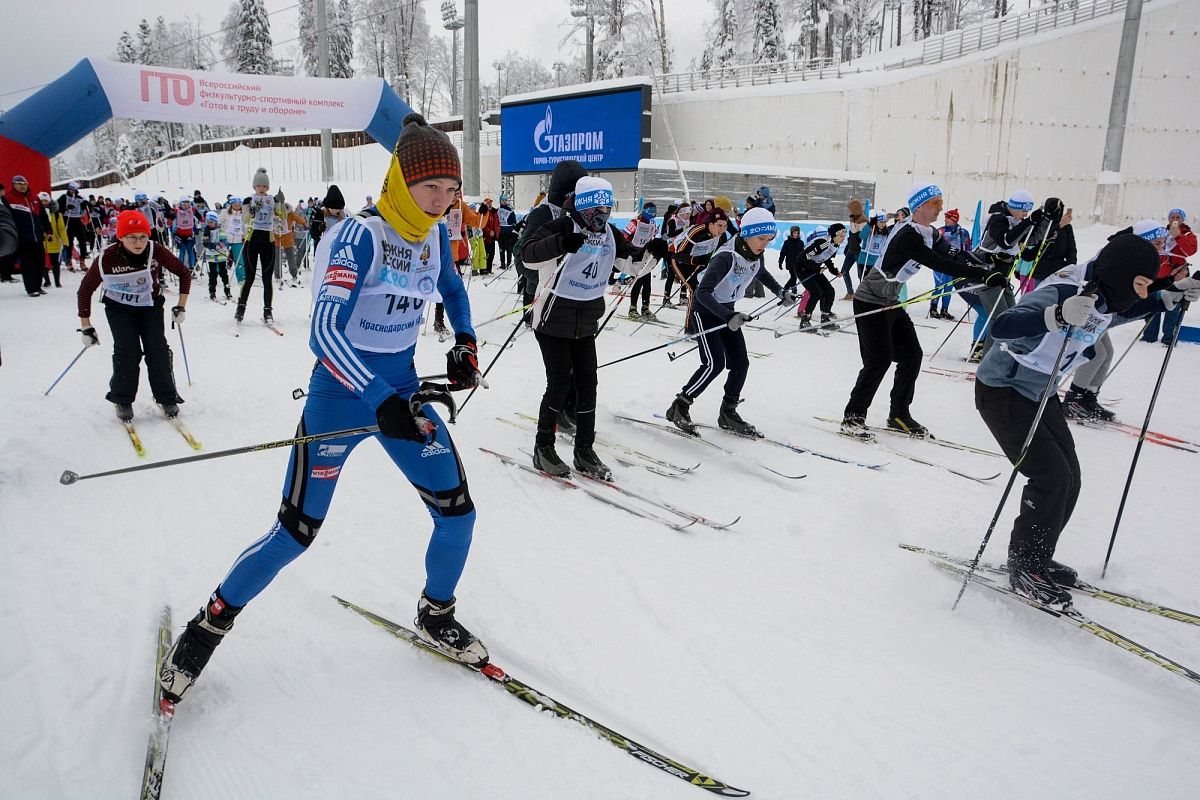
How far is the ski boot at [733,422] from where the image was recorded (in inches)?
240

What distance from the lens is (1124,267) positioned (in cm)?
307

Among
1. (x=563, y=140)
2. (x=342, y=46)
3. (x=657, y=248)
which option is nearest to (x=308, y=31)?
(x=342, y=46)

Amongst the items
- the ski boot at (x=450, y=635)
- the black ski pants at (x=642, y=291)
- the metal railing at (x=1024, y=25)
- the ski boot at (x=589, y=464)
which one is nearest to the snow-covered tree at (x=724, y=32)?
the metal railing at (x=1024, y=25)

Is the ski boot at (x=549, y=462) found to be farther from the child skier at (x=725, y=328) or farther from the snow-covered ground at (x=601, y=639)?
the child skier at (x=725, y=328)

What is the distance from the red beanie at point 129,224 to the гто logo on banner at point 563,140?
20802mm

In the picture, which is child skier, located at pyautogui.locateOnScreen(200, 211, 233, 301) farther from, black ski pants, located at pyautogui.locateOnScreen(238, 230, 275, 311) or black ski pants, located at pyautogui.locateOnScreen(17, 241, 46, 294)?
black ski pants, located at pyautogui.locateOnScreen(238, 230, 275, 311)

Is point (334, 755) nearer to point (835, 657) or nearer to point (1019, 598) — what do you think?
point (835, 657)

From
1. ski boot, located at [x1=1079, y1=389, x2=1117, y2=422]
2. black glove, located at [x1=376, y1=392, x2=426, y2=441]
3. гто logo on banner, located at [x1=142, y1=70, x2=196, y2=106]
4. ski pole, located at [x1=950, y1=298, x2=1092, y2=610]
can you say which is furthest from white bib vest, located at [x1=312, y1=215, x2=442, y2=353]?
гто logo on banner, located at [x1=142, y1=70, x2=196, y2=106]

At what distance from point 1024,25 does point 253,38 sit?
52.2 m

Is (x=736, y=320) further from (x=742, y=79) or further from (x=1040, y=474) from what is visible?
(x=742, y=79)

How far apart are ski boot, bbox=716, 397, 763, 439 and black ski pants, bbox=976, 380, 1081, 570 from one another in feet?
8.57

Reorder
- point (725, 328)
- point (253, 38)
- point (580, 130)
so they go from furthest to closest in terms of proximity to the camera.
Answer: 1. point (253, 38)
2. point (580, 130)
3. point (725, 328)

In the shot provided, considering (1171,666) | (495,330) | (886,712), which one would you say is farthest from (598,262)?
(495,330)

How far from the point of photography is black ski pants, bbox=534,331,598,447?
498 centimetres
